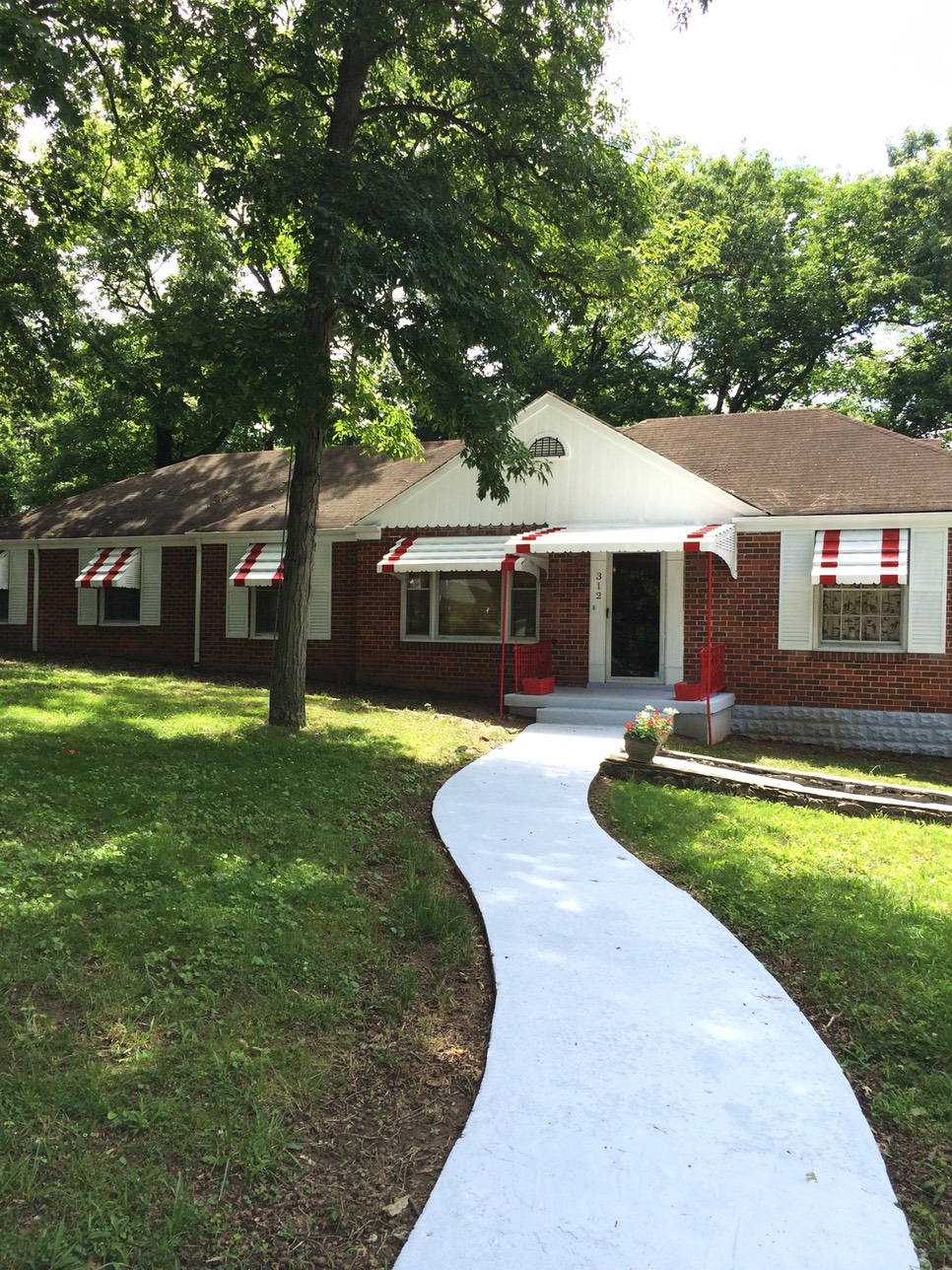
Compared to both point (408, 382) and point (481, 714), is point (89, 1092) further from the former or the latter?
point (481, 714)

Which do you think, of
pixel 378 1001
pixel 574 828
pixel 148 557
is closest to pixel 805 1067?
pixel 378 1001

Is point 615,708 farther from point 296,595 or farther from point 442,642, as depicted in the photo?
point 296,595

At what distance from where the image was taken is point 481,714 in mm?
12969

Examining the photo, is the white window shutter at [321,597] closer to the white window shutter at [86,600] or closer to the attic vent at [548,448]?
the attic vent at [548,448]

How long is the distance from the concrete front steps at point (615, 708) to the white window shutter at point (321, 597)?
A: 445 cm

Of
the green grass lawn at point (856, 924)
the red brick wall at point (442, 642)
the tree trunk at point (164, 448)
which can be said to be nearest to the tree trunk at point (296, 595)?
the green grass lawn at point (856, 924)

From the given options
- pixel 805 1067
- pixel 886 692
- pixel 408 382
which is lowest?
pixel 805 1067

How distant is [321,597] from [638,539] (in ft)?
21.3

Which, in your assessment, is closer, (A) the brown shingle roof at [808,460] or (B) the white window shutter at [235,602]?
Result: (A) the brown shingle roof at [808,460]

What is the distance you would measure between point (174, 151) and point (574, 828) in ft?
30.9

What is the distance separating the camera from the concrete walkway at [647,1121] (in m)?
A: 2.54

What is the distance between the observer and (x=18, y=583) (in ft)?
63.3

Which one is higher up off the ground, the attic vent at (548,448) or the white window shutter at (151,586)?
the attic vent at (548,448)

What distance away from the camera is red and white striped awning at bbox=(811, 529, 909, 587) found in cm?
1176
